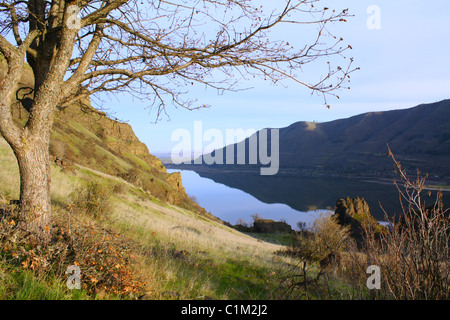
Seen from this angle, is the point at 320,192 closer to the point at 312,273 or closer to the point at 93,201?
the point at 312,273

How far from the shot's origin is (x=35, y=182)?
14.9 ft

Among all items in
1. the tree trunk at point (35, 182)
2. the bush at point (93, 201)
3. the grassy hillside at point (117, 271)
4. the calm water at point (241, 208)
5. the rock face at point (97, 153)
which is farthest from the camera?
the calm water at point (241, 208)

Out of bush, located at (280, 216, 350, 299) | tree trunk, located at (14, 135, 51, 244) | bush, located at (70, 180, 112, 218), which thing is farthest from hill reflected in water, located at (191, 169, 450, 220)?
tree trunk, located at (14, 135, 51, 244)

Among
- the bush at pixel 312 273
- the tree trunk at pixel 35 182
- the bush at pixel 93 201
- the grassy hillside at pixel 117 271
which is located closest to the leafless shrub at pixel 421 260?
the bush at pixel 312 273

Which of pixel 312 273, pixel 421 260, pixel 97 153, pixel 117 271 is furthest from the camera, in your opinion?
pixel 97 153

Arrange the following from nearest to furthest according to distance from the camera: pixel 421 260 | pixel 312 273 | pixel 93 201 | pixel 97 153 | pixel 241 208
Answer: pixel 421 260, pixel 312 273, pixel 93 201, pixel 97 153, pixel 241 208

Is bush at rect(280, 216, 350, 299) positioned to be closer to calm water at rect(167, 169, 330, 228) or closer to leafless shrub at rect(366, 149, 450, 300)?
leafless shrub at rect(366, 149, 450, 300)

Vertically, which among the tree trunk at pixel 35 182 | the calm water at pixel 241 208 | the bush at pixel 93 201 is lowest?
the calm water at pixel 241 208

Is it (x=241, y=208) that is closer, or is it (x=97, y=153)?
(x=97, y=153)

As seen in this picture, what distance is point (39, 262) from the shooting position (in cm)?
351

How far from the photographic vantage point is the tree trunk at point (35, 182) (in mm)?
4340

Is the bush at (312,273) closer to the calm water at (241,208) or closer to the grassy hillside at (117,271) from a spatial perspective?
the grassy hillside at (117,271)

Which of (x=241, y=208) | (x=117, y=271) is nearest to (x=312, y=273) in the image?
(x=117, y=271)

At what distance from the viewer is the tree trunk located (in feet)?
14.2
